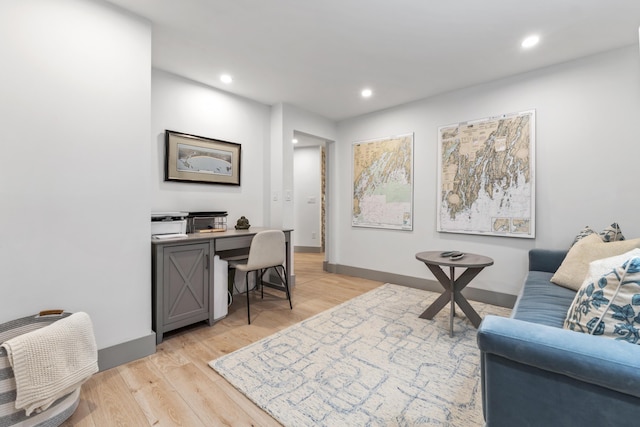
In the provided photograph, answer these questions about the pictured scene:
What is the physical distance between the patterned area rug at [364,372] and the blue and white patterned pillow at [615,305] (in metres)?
0.81

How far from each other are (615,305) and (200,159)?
3325 millimetres

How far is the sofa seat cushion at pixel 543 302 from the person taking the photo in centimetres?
157

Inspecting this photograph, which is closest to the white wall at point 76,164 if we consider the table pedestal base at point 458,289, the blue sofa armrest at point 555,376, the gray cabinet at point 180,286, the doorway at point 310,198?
the gray cabinet at point 180,286

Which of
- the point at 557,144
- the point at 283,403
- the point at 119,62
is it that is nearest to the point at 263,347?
the point at 283,403

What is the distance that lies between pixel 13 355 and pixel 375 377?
1.90 metres

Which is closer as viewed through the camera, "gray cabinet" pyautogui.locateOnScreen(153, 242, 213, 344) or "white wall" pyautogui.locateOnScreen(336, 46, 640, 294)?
"gray cabinet" pyautogui.locateOnScreen(153, 242, 213, 344)

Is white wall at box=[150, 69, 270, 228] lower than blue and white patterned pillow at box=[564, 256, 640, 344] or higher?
higher

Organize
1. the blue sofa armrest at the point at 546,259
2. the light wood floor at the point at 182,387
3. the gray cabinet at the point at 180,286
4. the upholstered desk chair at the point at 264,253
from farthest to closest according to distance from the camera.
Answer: the upholstered desk chair at the point at 264,253 → the blue sofa armrest at the point at 546,259 → the gray cabinet at the point at 180,286 → the light wood floor at the point at 182,387

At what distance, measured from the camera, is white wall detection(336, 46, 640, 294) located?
2443 millimetres

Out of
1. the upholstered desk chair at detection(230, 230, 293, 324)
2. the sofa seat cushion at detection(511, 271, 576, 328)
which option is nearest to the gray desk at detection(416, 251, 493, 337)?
the sofa seat cushion at detection(511, 271, 576, 328)

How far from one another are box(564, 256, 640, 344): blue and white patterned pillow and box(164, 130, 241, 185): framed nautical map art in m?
3.21

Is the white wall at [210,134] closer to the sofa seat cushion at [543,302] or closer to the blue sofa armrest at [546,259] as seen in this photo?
the sofa seat cushion at [543,302]

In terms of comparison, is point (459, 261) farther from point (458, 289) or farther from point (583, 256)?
point (583, 256)

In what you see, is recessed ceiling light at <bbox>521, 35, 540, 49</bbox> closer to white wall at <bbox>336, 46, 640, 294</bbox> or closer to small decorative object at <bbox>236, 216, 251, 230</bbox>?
white wall at <bbox>336, 46, 640, 294</bbox>
